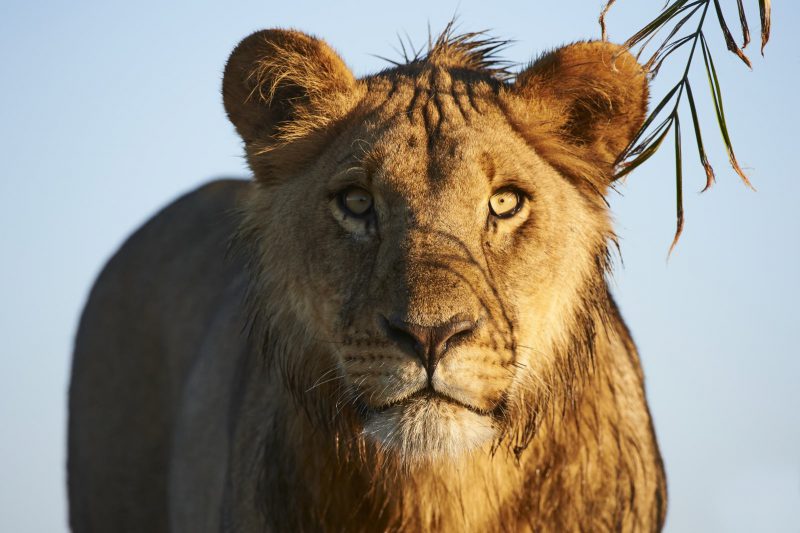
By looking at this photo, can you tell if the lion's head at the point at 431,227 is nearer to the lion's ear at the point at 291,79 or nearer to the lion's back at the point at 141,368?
the lion's ear at the point at 291,79

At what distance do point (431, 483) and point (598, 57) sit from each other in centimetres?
167

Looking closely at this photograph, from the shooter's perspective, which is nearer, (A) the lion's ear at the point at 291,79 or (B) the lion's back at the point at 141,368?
(A) the lion's ear at the point at 291,79

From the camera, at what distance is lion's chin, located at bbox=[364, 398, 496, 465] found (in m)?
4.11

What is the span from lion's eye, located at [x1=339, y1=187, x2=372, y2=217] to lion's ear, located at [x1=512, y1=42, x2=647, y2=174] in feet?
2.55

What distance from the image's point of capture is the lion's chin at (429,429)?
13.5 ft

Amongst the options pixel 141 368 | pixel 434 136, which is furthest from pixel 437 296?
pixel 141 368

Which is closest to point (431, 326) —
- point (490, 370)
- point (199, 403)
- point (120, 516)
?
point (490, 370)

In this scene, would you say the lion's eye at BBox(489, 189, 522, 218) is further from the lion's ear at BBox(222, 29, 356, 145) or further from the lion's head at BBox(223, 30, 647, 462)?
the lion's ear at BBox(222, 29, 356, 145)

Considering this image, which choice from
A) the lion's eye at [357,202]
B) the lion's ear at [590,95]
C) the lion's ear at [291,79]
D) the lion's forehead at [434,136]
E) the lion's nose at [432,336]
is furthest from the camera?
the lion's ear at [291,79]

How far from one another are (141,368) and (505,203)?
4.06 meters

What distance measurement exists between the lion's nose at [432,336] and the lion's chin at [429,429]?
0.17 meters

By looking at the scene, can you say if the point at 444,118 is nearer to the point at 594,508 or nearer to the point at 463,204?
the point at 463,204

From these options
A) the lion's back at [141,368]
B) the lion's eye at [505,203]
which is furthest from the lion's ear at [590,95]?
the lion's back at [141,368]

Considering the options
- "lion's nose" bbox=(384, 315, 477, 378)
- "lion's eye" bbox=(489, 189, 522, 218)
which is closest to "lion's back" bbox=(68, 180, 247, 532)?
"lion's eye" bbox=(489, 189, 522, 218)
